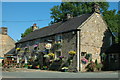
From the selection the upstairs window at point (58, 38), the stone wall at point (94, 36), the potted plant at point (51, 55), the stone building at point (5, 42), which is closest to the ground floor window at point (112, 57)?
the stone wall at point (94, 36)

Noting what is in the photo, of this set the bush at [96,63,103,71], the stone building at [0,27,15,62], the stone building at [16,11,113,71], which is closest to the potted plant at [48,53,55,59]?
the stone building at [16,11,113,71]

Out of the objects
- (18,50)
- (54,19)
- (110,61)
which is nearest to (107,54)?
(110,61)

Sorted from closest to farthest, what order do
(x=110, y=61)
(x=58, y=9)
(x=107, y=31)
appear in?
(x=110, y=61), (x=107, y=31), (x=58, y=9)

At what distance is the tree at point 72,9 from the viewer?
41.1m

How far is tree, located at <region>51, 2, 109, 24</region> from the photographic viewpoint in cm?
4112

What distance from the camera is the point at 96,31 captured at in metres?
23.4

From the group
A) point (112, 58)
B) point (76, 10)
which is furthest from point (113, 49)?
point (76, 10)

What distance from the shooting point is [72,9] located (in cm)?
4184

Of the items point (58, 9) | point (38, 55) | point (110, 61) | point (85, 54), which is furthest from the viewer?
point (58, 9)

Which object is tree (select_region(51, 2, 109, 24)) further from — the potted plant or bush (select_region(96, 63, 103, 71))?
bush (select_region(96, 63, 103, 71))

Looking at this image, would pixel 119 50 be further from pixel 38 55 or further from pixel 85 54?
pixel 38 55

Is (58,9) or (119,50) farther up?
(58,9)

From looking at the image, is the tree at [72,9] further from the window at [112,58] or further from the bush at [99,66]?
the bush at [99,66]

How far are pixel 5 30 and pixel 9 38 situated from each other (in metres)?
2.26
